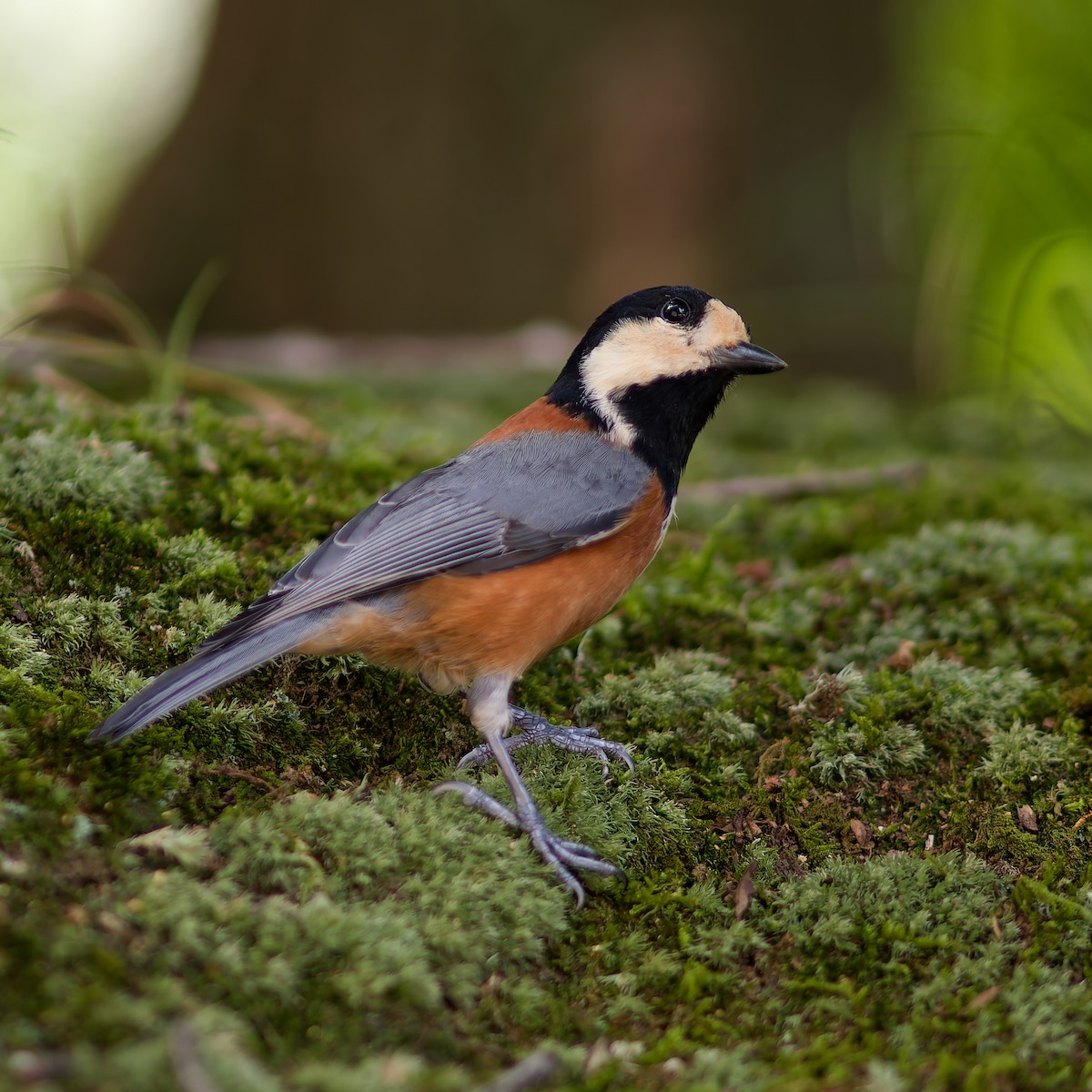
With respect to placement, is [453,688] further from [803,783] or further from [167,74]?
[167,74]

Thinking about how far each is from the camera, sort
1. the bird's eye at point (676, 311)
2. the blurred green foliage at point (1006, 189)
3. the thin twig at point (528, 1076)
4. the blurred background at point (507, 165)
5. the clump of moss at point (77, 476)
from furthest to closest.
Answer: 1. the blurred background at point (507, 165)
2. the blurred green foliage at point (1006, 189)
3. the bird's eye at point (676, 311)
4. the clump of moss at point (77, 476)
5. the thin twig at point (528, 1076)

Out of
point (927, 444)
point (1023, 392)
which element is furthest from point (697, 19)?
point (1023, 392)

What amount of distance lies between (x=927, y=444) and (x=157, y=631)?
512 centimetres

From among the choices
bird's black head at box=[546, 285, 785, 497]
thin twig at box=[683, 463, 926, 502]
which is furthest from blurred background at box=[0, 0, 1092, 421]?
bird's black head at box=[546, 285, 785, 497]

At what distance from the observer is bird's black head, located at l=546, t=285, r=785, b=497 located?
12.5 ft

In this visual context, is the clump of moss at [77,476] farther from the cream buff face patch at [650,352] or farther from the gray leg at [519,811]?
the cream buff face patch at [650,352]

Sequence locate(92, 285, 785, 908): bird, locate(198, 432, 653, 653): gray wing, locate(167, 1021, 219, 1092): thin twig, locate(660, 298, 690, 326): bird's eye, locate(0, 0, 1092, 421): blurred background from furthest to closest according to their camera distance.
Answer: locate(0, 0, 1092, 421): blurred background < locate(660, 298, 690, 326): bird's eye < locate(198, 432, 653, 653): gray wing < locate(92, 285, 785, 908): bird < locate(167, 1021, 219, 1092): thin twig

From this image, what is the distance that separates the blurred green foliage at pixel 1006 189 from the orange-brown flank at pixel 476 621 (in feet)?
9.27

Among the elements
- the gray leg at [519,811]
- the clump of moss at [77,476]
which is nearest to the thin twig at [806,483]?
the gray leg at [519,811]

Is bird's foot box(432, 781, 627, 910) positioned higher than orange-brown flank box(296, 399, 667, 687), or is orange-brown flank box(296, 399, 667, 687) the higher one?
orange-brown flank box(296, 399, 667, 687)

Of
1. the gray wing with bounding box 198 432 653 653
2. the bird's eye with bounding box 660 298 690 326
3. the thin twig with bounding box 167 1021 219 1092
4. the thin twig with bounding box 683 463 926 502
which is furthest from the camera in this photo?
the thin twig with bounding box 683 463 926 502

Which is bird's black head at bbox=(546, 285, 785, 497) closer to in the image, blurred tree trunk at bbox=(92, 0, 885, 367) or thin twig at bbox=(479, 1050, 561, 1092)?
thin twig at bbox=(479, 1050, 561, 1092)

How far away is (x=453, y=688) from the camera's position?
341 cm

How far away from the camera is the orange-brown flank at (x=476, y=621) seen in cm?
322
